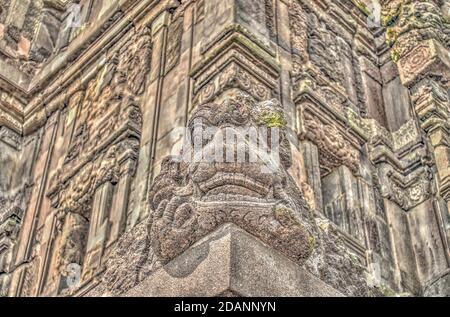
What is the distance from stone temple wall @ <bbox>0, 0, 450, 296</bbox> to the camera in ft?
20.5

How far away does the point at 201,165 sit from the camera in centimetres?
653

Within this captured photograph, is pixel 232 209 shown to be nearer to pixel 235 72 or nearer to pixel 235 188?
pixel 235 188

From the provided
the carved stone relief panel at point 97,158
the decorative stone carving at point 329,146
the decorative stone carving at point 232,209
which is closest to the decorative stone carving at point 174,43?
the carved stone relief panel at point 97,158

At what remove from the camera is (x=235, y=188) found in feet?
20.9

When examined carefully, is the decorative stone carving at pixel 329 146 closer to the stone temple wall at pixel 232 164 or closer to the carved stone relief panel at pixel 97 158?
the stone temple wall at pixel 232 164

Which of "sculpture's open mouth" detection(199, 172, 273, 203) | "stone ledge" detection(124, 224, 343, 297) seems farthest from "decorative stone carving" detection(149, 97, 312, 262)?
"stone ledge" detection(124, 224, 343, 297)

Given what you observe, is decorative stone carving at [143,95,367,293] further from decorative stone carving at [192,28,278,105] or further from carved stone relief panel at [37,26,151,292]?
carved stone relief panel at [37,26,151,292]

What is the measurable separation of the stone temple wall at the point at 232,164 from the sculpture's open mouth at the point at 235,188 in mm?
16

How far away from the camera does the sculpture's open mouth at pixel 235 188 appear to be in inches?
250

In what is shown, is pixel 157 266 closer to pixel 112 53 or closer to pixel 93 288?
pixel 93 288

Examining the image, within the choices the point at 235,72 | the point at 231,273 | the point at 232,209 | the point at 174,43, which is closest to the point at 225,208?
the point at 232,209

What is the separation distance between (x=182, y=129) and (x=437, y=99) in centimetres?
438

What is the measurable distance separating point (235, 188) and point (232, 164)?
0.20m

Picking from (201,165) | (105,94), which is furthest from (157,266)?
(105,94)
